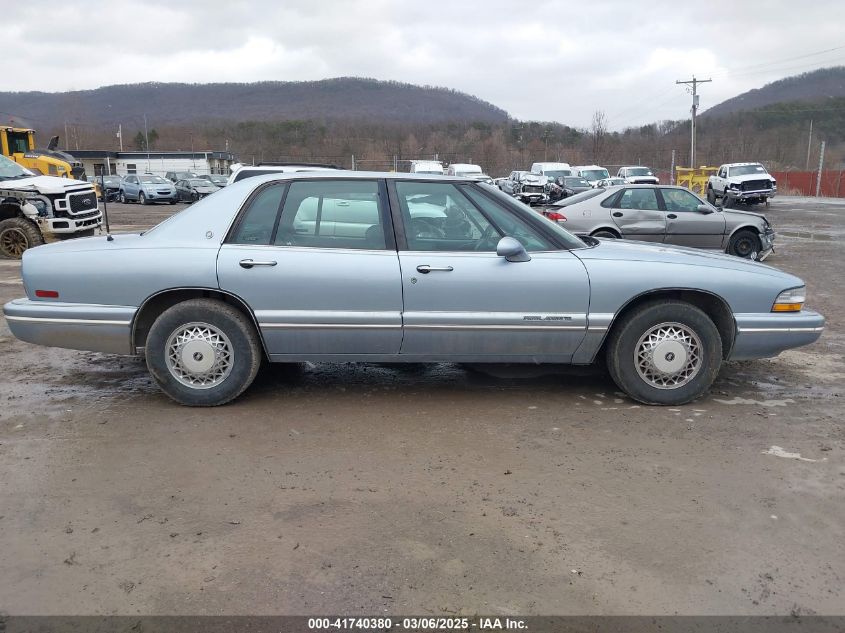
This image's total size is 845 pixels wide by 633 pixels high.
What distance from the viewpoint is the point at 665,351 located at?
15.4 ft

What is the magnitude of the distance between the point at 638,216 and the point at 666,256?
22.7ft

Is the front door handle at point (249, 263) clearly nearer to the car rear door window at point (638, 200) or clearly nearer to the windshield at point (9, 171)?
the car rear door window at point (638, 200)

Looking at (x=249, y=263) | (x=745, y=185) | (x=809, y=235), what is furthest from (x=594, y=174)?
(x=249, y=263)

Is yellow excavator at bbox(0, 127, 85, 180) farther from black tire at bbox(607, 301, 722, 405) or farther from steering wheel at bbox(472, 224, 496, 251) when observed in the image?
black tire at bbox(607, 301, 722, 405)

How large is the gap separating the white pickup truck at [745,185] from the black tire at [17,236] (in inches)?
1054

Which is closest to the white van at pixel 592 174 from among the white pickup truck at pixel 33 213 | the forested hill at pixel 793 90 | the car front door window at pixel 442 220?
the white pickup truck at pixel 33 213

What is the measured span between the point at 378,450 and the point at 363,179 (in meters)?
1.91

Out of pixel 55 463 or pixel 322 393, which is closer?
pixel 55 463

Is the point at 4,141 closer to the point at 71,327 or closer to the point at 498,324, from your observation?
the point at 71,327

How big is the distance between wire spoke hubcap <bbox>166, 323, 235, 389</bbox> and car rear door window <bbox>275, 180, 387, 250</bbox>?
0.77 metres

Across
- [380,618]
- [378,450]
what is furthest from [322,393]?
[380,618]

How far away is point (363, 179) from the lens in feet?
15.8

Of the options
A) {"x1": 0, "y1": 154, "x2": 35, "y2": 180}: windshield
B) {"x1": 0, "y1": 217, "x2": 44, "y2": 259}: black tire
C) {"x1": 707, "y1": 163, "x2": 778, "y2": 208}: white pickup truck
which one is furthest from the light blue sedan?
{"x1": 707, "y1": 163, "x2": 778, "y2": 208}: white pickup truck

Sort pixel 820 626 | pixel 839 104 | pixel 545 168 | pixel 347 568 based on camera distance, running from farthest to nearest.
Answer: pixel 839 104
pixel 545 168
pixel 347 568
pixel 820 626
